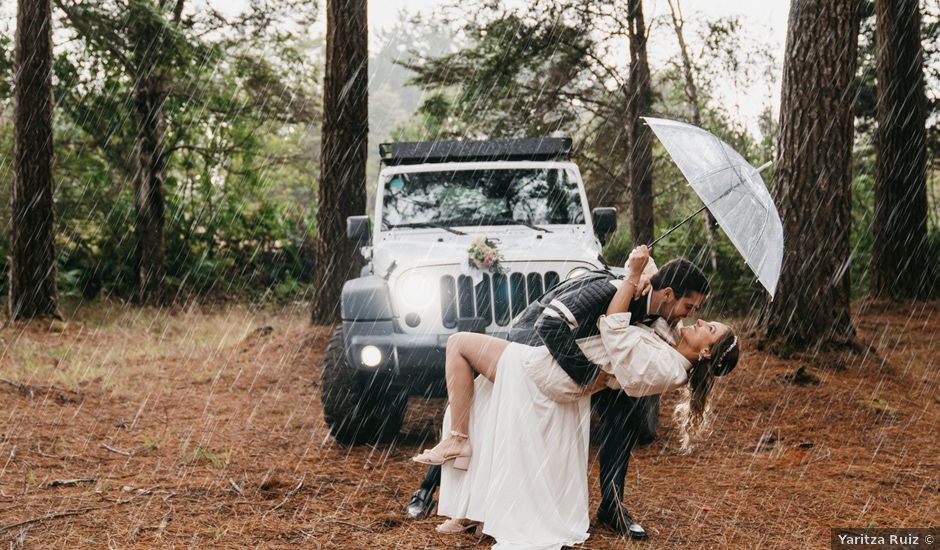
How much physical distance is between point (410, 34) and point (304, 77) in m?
75.7

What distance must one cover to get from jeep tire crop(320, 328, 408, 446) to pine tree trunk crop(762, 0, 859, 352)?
12.5 ft

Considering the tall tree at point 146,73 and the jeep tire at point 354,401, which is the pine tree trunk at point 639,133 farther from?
the jeep tire at point 354,401

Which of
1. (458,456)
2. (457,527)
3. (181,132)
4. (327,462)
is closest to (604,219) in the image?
(327,462)

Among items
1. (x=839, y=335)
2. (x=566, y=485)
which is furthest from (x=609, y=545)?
(x=839, y=335)

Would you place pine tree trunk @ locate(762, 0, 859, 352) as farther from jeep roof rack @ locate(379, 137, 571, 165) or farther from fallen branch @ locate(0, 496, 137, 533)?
fallen branch @ locate(0, 496, 137, 533)

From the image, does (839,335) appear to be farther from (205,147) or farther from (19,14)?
(205,147)

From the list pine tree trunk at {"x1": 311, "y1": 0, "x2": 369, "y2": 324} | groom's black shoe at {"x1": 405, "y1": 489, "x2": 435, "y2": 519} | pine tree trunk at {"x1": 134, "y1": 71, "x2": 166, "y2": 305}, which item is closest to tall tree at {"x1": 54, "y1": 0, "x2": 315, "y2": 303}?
pine tree trunk at {"x1": 134, "y1": 71, "x2": 166, "y2": 305}

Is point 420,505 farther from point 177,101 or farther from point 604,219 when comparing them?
point 177,101

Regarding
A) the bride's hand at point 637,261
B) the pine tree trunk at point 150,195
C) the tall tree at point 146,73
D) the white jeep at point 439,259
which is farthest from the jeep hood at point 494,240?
the pine tree trunk at point 150,195

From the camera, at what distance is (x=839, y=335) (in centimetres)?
781

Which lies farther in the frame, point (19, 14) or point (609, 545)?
point (19, 14)

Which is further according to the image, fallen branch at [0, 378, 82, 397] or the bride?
fallen branch at [0, 378, 82, 397]

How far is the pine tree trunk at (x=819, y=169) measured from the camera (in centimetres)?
773

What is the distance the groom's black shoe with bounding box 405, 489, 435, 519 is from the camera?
473 centimetres
